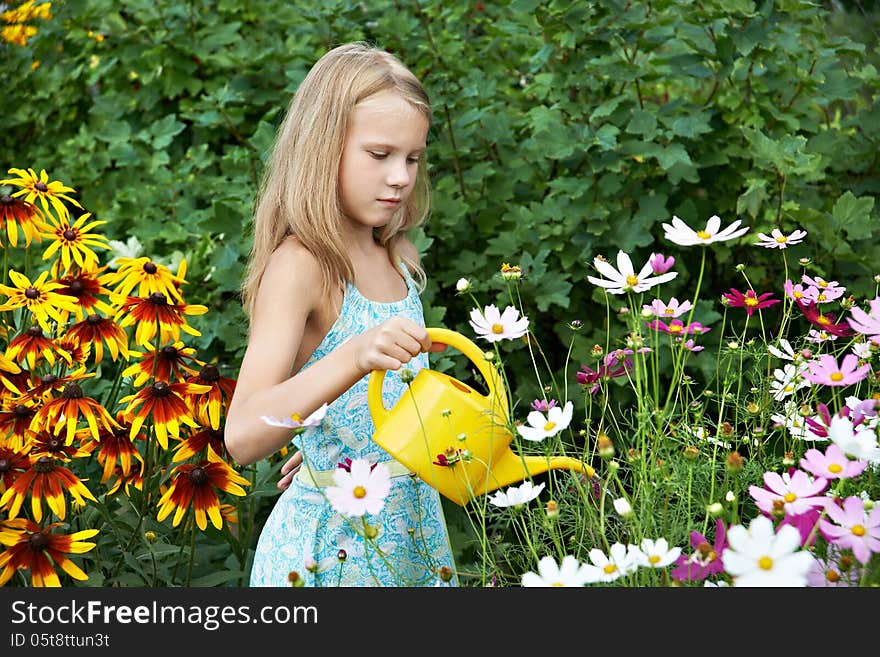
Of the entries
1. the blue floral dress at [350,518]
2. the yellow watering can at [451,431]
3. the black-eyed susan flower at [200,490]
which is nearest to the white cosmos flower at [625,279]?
the yellow watering can at [451,431]

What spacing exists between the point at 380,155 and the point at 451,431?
1.57ft

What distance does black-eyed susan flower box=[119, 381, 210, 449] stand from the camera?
1.27 meters

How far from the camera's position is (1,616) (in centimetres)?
80

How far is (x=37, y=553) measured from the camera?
1115mm

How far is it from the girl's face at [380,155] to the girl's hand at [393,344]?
350 mm

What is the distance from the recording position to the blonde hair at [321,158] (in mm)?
1301

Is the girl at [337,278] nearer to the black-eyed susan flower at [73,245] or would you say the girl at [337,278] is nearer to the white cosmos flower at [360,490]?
the black-eyed susan flower at [73,245]

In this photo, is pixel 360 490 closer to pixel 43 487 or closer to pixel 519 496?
pixel 519 496

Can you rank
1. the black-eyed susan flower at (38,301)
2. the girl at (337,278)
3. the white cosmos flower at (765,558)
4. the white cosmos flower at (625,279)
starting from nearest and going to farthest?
the white cosmos flower at (765,558) → the white cosmos flower at (625,279) → the girl at (337,278) → the black-eyed susan flower at (38,301)

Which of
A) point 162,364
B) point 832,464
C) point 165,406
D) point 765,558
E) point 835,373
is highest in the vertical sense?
point 162,364

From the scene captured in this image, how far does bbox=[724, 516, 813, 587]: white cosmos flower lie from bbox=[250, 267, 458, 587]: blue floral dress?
0.68 m

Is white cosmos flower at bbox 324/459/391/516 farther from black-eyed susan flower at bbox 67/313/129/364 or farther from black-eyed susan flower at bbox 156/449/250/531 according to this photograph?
black-eyed susan flower at bbox 67/313/129/364

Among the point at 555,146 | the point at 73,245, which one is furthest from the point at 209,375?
the point at 555,146

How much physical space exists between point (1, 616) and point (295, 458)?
2.03 ft
